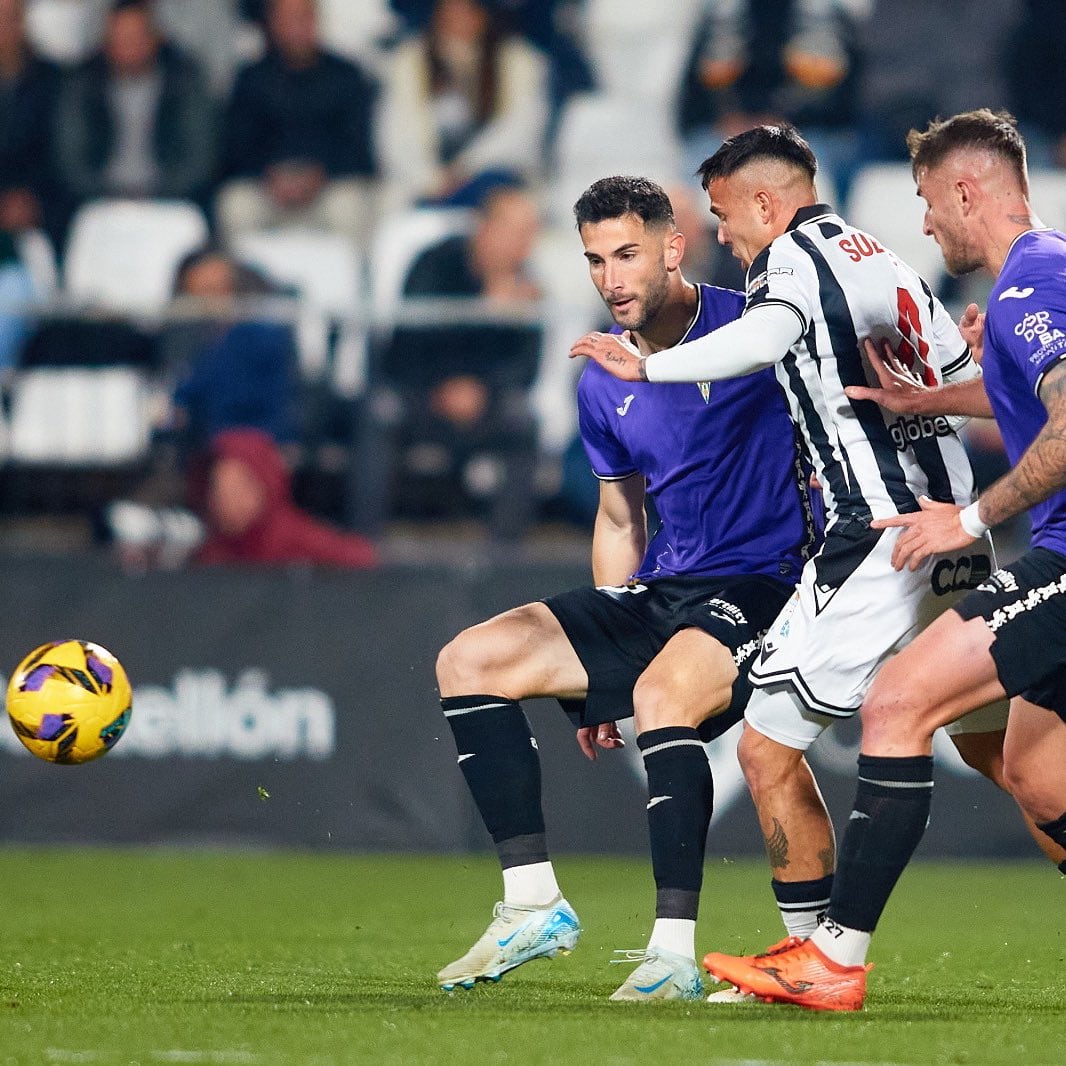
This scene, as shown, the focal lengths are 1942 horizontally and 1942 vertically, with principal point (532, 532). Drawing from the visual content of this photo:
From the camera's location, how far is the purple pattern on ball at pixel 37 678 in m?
6.17

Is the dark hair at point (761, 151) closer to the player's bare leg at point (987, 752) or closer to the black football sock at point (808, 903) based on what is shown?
the player's bare leg at point (987, 752)

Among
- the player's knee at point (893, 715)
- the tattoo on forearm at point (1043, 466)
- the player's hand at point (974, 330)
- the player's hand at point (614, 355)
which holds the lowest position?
the player's knee at point (893, 715)

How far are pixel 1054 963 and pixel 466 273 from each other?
6.46 m

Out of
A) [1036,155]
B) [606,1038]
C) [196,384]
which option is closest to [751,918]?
[606,1038]

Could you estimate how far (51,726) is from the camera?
6098mm

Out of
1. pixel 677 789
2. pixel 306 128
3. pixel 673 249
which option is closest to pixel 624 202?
pixel 673 249

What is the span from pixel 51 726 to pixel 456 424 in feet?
15.4

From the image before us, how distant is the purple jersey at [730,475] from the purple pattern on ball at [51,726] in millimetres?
1958

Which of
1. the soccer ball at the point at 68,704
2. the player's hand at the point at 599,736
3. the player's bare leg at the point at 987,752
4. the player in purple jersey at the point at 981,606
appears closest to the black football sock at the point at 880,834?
the player in purple jersey at the point at 981,606

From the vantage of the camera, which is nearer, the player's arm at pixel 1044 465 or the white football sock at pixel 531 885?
the player's arm at pixel 1044 465

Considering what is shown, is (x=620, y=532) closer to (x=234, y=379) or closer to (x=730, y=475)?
(x=730, y=475)

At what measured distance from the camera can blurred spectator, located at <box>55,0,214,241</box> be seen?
13.2m

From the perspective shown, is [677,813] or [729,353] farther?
[677,813]

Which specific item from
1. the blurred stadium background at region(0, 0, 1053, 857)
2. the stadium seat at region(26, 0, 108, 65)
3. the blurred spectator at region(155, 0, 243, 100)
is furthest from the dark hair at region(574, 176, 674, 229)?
the stadium seat at region(26, 0, 108, 65)
